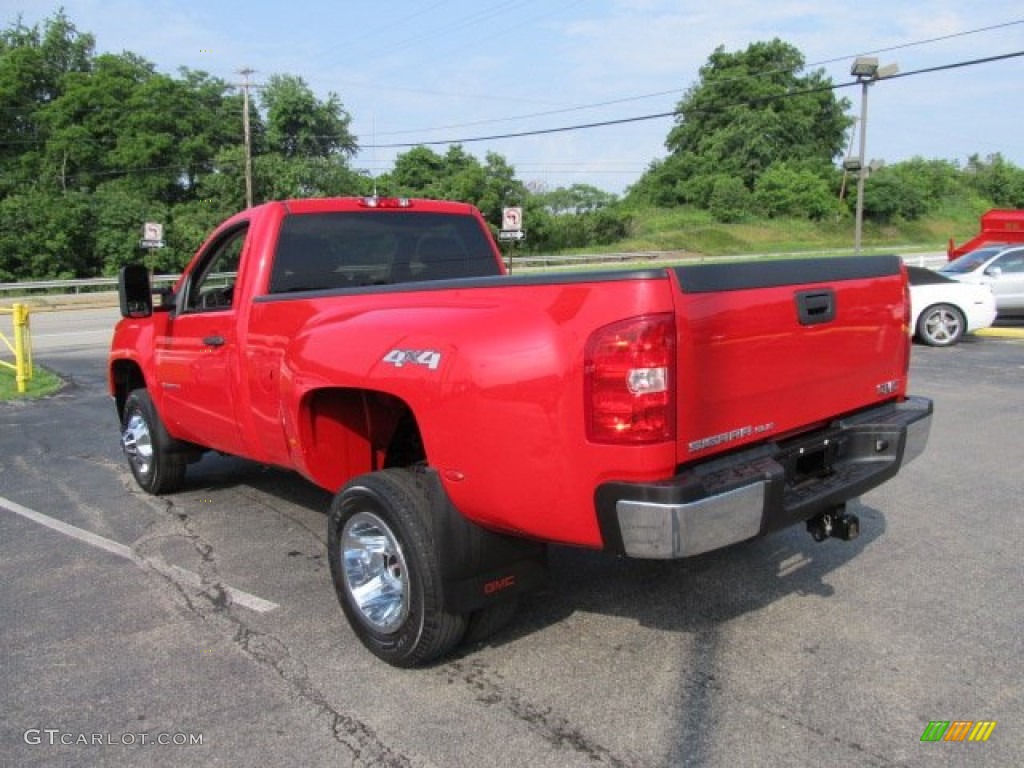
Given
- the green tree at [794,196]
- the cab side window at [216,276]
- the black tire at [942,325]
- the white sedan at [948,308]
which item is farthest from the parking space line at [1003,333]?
the green tree at [794,196]

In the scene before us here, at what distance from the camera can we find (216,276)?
208 inches

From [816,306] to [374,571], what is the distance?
6.81 ft

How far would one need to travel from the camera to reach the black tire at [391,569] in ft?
10.7

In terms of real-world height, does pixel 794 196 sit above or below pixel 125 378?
above

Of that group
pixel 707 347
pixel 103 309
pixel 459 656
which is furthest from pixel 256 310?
pixel 103 309

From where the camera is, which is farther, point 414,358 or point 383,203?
point 383,203

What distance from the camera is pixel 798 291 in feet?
10.8

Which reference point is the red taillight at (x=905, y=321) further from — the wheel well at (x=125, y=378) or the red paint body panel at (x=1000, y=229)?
the red paint body panel at (x=1000, y=229)

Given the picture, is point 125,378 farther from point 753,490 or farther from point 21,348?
point 21,348

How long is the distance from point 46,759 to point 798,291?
3116 mm

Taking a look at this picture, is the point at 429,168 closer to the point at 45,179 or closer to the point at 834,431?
the point at 45,179

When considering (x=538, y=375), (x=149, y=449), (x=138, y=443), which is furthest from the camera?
(x=138, y=443)

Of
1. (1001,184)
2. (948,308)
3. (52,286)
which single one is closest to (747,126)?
(1001,184)
